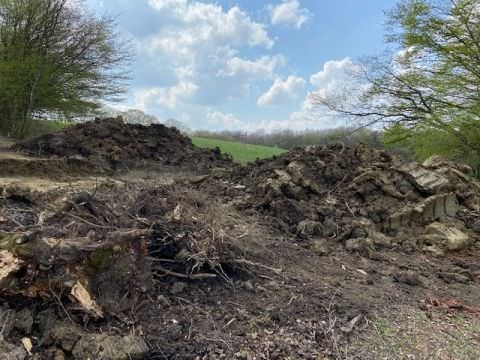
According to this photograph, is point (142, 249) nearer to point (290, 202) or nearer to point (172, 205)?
point (172, 205)

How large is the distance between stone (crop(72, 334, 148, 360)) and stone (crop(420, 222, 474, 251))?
4.66 m

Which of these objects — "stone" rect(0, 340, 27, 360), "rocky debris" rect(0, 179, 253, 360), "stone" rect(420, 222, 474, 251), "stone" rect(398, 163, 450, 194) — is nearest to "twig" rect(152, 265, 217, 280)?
"rocky debris" rect(0, 179, 253, 360)

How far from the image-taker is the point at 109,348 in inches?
118

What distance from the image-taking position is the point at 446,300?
4.63 m

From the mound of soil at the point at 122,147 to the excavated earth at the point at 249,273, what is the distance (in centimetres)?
564

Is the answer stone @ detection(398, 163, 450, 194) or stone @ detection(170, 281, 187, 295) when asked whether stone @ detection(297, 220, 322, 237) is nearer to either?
stone @ detection(398, 163, 450, 194)

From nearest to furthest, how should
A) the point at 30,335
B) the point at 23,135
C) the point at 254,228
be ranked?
1. the point at 30,335
2. the point at 254,228
3. the point at 23,135

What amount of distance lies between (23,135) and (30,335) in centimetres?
1478

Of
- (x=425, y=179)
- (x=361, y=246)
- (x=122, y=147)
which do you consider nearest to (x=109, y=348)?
(x=361, y=246)

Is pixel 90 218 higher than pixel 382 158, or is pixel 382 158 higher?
pixel 382 158

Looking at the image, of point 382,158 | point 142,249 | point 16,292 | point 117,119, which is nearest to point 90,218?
point 142,249

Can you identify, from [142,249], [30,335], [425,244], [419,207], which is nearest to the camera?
[30,335]

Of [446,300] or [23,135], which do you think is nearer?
[446,300]

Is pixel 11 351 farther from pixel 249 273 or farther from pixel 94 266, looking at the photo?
pixel 249 273
